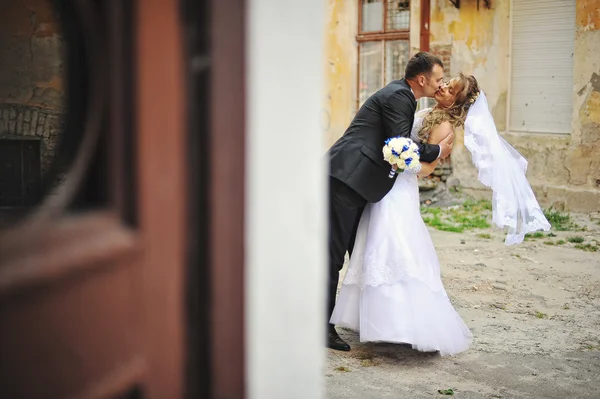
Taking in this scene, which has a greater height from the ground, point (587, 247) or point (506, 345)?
point (587, 247)

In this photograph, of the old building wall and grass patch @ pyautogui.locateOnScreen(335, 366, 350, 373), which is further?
the old building wall

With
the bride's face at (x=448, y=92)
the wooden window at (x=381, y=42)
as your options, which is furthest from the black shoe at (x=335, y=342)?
the wooden window at (x=381, y=42)

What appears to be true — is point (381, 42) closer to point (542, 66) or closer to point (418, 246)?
point (542, 66)

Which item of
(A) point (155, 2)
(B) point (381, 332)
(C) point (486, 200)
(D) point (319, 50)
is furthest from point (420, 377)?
(C) point (486, 200)

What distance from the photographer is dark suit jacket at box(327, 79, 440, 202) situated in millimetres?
5148

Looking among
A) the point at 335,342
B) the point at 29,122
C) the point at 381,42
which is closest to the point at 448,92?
the point at 335,342

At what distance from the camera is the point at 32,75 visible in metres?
8.10

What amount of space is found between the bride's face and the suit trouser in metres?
0.90

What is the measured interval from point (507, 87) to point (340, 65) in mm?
3177

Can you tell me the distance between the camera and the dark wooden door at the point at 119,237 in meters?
1.30

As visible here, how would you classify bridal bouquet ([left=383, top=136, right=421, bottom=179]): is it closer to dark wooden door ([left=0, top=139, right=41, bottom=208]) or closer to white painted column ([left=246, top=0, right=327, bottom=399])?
white painted column ([left=246, top=0, right=327, bottom=399])

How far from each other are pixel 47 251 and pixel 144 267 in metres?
0.22

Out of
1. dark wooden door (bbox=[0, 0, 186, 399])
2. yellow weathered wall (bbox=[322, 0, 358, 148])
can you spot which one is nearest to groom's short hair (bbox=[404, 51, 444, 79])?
dark wooden door (bbox=[0, 0, 186, 399])

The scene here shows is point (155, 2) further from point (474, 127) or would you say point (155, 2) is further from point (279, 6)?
point (474, 127)
